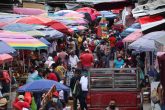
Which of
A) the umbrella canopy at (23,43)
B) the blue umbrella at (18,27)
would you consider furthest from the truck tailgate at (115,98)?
the blue umbrella at (18,27)

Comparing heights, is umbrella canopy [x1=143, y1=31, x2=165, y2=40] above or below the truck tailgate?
above

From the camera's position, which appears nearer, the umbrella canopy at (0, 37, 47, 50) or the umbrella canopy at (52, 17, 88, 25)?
the umbrella canopy at (0, 37, 47, 50)

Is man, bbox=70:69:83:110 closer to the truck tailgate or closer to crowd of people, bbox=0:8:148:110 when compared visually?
crowd of people, bbox=0:8:148:110

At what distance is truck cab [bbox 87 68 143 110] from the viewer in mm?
16297

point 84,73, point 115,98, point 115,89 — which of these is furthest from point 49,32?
point 115,98

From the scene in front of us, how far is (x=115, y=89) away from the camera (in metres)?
16.5

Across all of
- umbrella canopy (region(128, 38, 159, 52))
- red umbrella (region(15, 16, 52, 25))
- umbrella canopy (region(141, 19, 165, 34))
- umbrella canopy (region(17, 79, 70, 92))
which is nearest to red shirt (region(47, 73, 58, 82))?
umbrella canopy (region(17, 79, 70, 92))

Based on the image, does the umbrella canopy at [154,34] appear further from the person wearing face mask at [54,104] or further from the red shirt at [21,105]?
the red shirt at [21,105]

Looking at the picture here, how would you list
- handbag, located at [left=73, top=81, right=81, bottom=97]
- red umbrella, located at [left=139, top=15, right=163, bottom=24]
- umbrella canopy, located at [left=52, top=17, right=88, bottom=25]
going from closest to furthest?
red umbrella, located at [left=139, top=15, right=163, bottom=24], handbag, located at [left=73, top=81, right=81, bottom=97], umbrella canopy, located at [left=52, top=17, right=88, bottom=25]

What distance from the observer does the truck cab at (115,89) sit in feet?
53.5

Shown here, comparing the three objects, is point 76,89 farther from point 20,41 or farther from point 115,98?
point 20,41

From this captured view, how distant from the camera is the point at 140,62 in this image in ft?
72.2

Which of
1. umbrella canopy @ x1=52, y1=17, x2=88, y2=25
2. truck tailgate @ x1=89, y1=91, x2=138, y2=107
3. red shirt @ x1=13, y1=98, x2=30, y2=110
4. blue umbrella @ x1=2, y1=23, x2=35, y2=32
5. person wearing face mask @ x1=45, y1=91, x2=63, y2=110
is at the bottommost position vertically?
umbrella canopy @ x1=52, y1=17, x2=88, y2=25

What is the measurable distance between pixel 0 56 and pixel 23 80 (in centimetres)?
618
